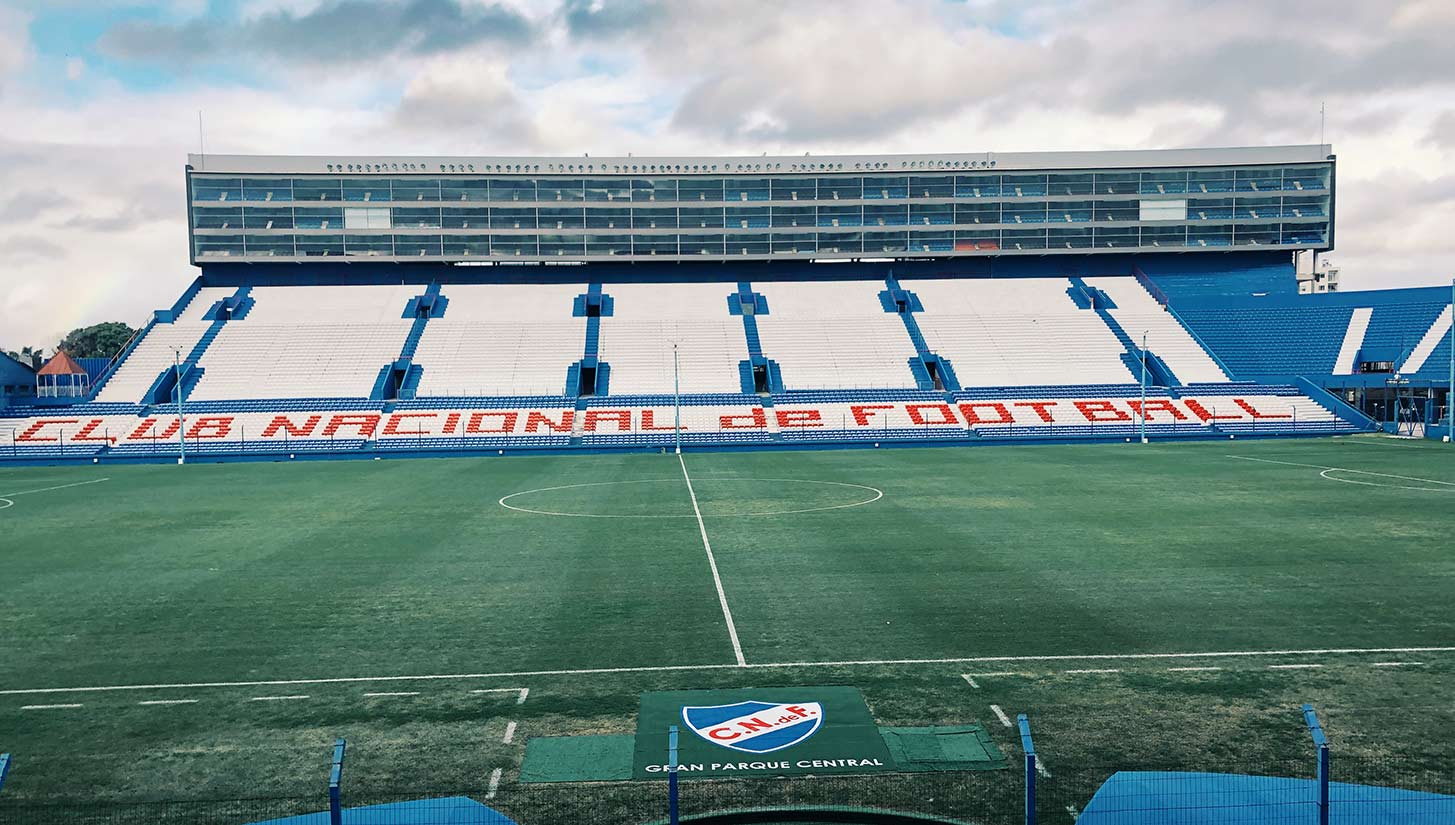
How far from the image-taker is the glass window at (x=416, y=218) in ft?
252

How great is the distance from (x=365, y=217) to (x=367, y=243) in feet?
6.69

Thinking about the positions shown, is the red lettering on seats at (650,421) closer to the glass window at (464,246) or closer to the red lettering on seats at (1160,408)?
the glass window at (464,246)

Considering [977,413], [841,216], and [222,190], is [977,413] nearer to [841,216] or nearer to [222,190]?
[841,216]

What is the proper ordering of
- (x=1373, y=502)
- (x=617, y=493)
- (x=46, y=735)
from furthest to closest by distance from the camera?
(x=617, y=493), (x=1373, y=502), (x=46, y=735)

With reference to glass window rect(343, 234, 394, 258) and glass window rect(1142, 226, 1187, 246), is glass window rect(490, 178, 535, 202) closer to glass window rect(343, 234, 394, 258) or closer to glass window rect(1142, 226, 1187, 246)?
glass window rect(343, 234, 394, 258)

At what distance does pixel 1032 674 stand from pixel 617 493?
21.5m

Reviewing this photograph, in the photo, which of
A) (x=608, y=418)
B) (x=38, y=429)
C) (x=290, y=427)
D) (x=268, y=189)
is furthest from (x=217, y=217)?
(x=608, y=418)

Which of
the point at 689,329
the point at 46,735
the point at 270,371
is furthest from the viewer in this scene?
the point at 689,329

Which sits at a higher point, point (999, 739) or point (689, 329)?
point (689, 329)

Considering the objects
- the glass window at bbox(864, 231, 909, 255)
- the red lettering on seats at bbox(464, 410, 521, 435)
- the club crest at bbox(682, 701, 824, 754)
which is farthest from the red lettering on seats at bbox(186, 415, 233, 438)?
the club crest at bbox(682, 701, 824, 754)

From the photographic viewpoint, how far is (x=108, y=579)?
1930 centimetres

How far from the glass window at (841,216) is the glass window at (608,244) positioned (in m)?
16.0

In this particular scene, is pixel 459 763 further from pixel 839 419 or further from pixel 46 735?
pixel 839 419

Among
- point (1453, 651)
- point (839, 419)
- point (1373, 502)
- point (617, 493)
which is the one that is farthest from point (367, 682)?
point (839, 419)
